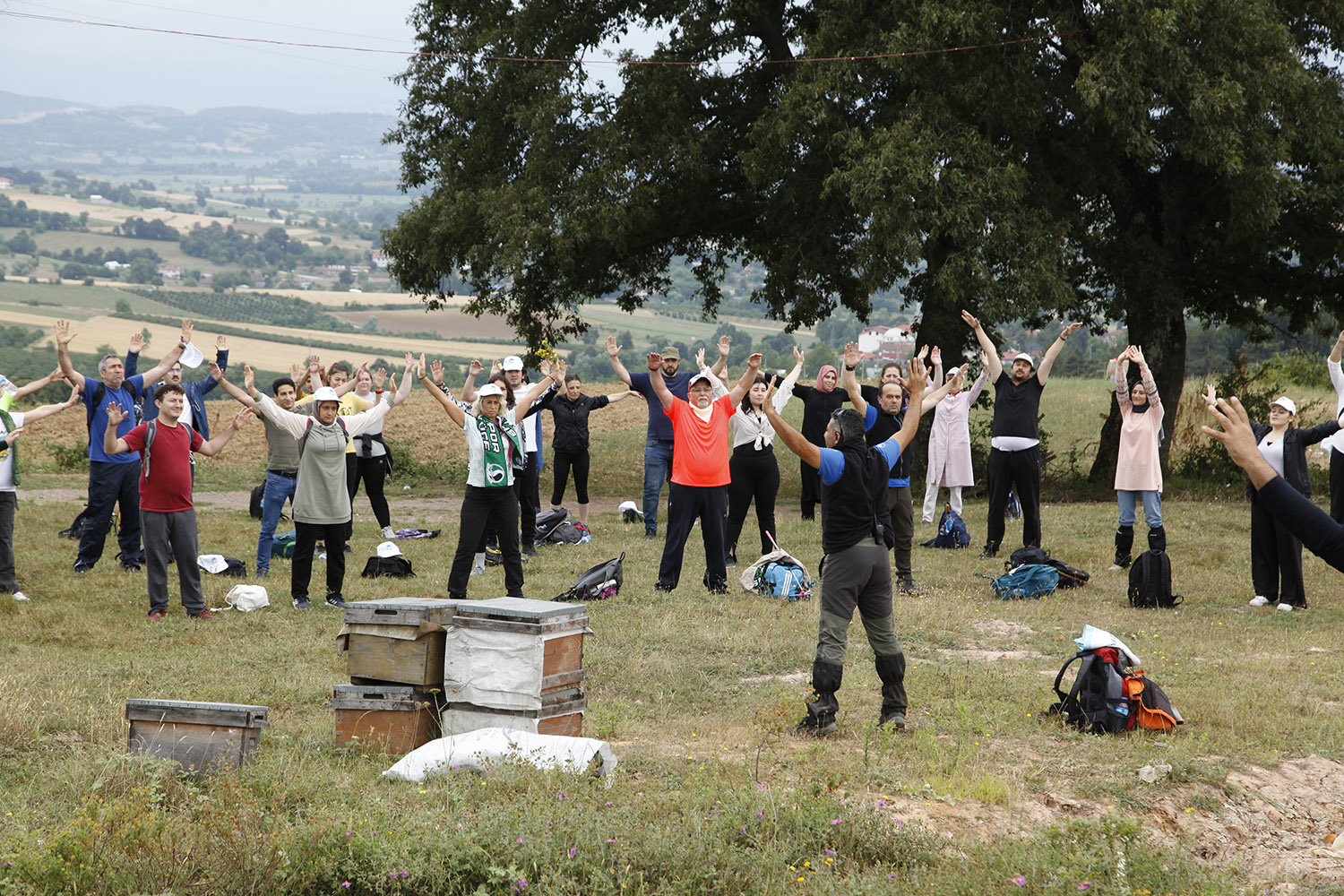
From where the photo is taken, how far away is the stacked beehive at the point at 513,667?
20.0ft

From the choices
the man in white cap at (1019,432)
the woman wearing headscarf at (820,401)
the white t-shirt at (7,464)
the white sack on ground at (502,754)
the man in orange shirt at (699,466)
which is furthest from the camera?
the woman wearing headscarf at (820,401)

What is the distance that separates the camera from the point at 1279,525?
10992 mm

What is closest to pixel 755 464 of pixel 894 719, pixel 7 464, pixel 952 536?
pixel 952 536

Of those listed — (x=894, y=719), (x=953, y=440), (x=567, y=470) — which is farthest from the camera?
(x=953, y=440)

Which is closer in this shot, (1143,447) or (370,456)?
(1143,447)

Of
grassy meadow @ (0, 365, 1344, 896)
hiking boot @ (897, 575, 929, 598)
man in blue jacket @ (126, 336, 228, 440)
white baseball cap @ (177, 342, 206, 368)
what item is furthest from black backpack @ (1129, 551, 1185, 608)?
white baseball cap @ (177, 342, 206, 368)

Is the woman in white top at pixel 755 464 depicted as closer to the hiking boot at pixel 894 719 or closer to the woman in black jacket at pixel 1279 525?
the woman in black jacket at pixel 1279 525

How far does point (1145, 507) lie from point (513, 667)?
316 inches

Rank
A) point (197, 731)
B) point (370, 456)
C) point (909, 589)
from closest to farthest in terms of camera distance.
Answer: point (197, 731), point (909, 589), point (370, 456)

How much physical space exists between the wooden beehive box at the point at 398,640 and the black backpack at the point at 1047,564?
23.2ft

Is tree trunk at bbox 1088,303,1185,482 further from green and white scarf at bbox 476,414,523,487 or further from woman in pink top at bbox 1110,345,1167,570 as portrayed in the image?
green and white scarf at bbox 476,414,523,487

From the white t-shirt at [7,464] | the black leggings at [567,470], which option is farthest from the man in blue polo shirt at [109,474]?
the black leggings at [567,470]

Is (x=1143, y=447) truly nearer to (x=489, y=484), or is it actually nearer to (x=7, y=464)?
(x=489, y=484)

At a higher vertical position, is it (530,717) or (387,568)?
(530,717)
